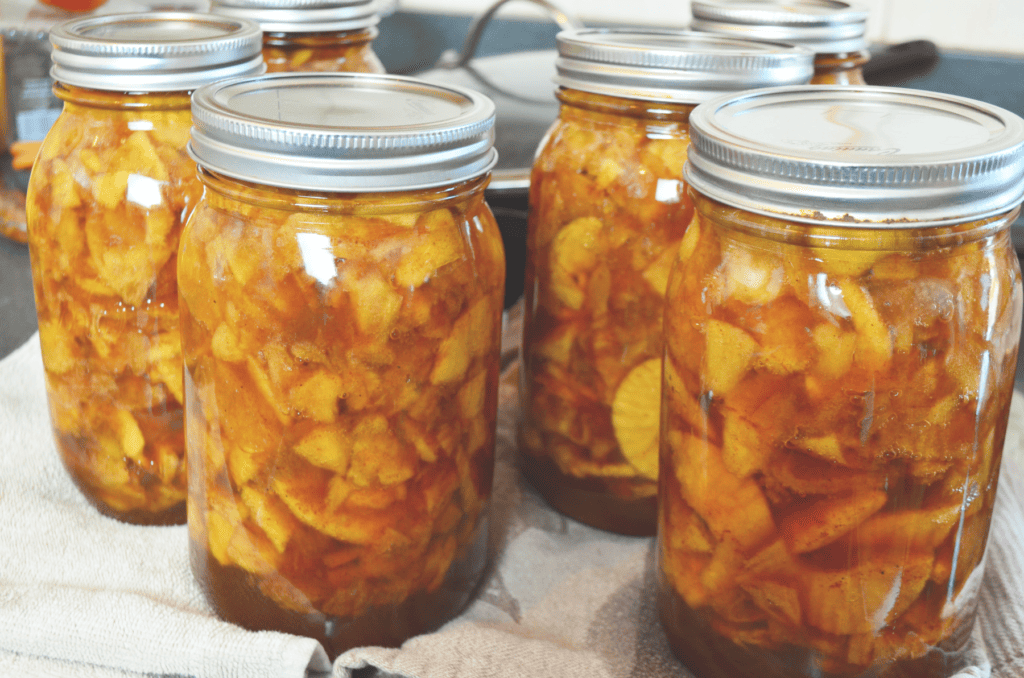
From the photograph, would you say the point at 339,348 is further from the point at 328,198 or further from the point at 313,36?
the point at 313,36

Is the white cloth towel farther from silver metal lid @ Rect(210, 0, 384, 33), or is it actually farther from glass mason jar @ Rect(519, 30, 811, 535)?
silver metal lid @ Rect(210, 0, 384, 33)

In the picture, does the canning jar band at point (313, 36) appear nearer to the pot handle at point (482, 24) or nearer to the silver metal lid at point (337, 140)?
the silver metal lid at point (337, 140)

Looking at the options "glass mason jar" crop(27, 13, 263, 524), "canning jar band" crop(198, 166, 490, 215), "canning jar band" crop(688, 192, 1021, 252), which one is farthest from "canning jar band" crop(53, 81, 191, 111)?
"canning jar band" crop(688, 192, 1021, 252)

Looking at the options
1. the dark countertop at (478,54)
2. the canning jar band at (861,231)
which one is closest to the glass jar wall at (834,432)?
the canning jar band at (861,231)

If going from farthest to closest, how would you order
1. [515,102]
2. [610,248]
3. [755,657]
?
[515,102] < [610,248] < [755,657]

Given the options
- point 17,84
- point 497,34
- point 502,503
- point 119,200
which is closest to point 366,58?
point 119,200

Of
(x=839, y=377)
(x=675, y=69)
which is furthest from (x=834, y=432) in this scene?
(x=675, y=69)
